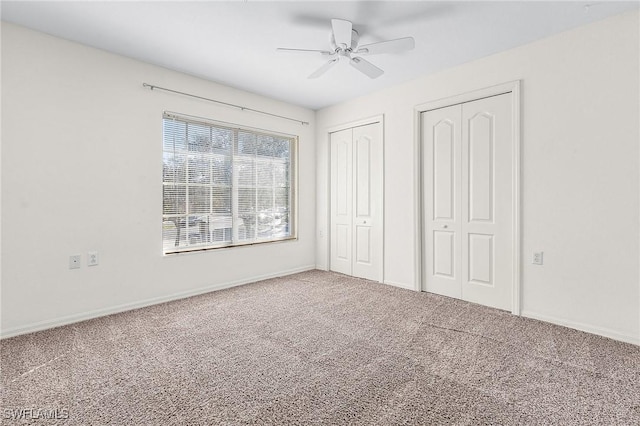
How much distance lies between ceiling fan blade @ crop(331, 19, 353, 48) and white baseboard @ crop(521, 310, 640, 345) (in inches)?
115

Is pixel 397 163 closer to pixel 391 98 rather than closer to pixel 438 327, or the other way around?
pixel 391 98

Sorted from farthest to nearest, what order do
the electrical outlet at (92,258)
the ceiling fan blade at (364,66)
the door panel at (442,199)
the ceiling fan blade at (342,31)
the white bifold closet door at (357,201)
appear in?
the white bifold closet door at (357,201)
the door panel at (442,199)
the electrical outlet at (92,258)
the ceiling fan blade at (364,66)
the ceiling fan blade at (342,31)

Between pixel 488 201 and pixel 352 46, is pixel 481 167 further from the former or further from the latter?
pixel 352 46

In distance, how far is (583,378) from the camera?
6.46 ft

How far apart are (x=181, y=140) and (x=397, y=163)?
262cm

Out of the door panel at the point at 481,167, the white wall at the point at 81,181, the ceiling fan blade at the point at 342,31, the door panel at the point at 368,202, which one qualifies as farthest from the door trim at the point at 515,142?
the white wall at the point at 81,181

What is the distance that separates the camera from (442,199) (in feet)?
12.1

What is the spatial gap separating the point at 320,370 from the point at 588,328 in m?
2.32

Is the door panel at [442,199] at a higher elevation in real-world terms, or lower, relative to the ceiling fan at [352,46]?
lower

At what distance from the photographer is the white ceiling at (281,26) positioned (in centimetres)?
240

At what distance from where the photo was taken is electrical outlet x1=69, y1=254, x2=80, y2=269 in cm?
290

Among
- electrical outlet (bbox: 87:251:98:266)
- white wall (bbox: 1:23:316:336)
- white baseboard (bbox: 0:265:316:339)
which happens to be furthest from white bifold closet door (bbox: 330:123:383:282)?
electrical outlet (bbox: 87:251:98:266)

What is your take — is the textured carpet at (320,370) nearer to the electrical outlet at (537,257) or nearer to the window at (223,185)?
the electrical outlet at (537,257)

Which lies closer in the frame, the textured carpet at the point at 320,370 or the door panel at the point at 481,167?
the textured carpet at the point at 320,370
